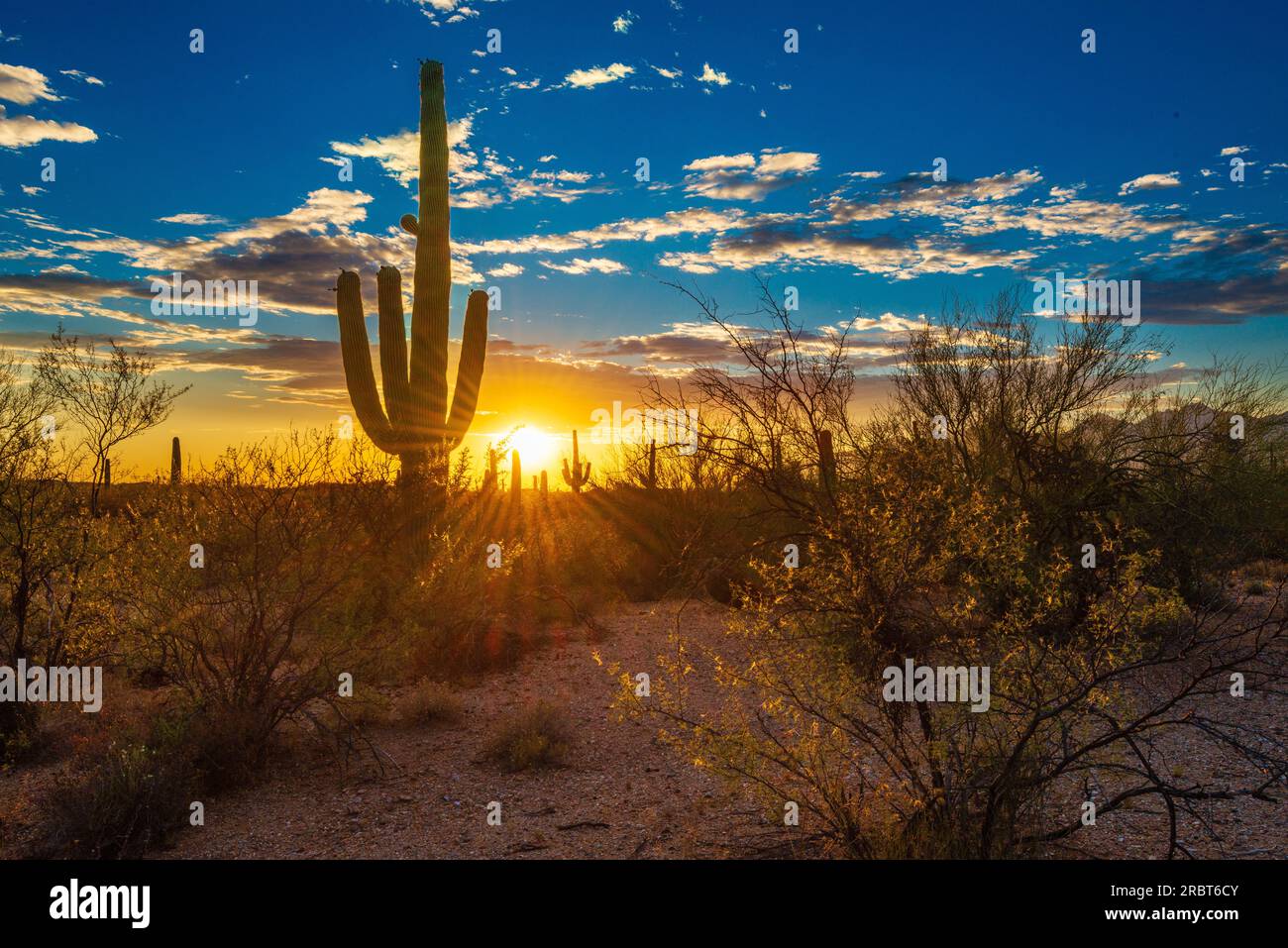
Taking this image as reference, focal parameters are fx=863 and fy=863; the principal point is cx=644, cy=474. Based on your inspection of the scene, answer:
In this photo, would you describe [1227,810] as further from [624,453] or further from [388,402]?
[624,453]

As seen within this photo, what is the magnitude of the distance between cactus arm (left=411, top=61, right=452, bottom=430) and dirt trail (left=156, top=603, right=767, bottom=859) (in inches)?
303

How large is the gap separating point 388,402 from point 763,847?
12.0 metres

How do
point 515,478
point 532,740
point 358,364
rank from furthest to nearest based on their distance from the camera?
point 515,478 → point 358,364 → point 532,740

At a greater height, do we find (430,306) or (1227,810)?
(430,306)

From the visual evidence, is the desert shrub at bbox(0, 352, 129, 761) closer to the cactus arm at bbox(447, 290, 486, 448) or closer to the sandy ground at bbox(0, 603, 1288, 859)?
the sandy ground at bbox(0, 603, 1288, 859)

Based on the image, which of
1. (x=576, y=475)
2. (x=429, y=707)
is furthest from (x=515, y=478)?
(x=429, y=707)

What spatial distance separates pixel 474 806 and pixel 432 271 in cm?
1122

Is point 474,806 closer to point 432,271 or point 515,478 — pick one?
point 432,271

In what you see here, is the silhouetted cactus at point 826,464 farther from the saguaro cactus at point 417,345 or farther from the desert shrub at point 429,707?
the saguaro cactus at point 417,345

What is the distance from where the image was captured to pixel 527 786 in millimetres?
7387

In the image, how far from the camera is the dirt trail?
6.04 m

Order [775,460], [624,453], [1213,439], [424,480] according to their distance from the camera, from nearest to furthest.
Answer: [775,460] → [1213,439] → [424,480] → [624,453]

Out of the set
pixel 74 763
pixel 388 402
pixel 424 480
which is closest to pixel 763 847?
pixel 74 763

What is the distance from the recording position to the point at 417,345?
1565cm
